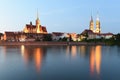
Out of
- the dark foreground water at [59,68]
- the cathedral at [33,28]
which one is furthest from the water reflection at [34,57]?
the cathedral at [33,28]

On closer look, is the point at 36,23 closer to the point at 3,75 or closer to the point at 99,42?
the point at 99,42

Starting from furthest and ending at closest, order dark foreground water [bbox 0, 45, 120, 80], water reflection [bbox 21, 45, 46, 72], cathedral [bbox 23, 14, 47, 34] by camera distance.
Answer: cathedral [bbox 23, 14, 47, 34] < water reflection [bbox 21, 45, 46, 72] < dark foreground water [bbox 0, 45, 120, 80]

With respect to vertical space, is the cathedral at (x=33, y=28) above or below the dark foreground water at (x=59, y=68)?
above

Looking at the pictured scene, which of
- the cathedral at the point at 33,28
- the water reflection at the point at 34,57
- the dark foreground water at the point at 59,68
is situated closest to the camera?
the dark foreground water at the point at 59,68

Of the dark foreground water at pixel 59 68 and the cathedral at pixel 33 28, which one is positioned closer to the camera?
the dark foreground water at pixel 59 68

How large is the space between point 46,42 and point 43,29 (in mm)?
24118

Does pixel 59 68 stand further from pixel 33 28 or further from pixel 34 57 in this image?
pixel 33 28

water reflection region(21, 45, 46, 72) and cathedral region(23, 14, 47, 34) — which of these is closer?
water reflection region(21, 45, 46, 72)

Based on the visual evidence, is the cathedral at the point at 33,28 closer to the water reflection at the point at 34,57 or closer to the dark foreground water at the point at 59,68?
the water reflection at the point at 34,57

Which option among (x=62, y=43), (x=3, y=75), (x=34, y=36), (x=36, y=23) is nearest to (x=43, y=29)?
(x=36, y=23)

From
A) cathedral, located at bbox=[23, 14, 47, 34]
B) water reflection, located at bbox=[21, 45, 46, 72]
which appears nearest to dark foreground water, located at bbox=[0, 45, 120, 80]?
water reflection, located at bbox=[21, 45, 46, 72]

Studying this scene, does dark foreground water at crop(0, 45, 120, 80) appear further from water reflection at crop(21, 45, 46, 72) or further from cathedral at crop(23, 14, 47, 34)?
cathedral at crop(23, 14, 47, 34)

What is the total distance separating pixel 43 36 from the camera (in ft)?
278

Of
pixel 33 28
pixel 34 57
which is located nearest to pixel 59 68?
pixel 34 57
